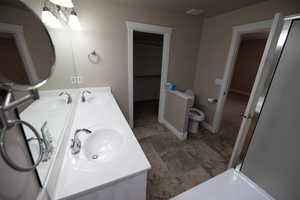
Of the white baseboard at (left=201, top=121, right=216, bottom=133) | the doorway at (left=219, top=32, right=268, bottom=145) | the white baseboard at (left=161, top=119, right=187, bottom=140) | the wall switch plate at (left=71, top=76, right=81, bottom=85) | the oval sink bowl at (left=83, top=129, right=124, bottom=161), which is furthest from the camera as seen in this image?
the doorway at (left=219, top=32, right=268, bottom=145)

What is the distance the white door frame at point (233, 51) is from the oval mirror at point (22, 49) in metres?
2.55

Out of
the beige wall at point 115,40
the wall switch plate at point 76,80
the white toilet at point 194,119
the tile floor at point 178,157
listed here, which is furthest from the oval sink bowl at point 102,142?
the white toilet at point 194,119

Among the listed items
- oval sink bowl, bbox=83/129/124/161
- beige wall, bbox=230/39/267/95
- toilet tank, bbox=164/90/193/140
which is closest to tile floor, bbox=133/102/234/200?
toilet tank, bbox=164/90/193/140

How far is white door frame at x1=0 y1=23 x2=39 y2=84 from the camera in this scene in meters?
0.53

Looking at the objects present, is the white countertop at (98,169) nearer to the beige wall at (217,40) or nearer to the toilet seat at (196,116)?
the toilet seat at (196,116)

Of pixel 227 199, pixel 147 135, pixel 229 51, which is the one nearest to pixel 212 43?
pixel 229 51

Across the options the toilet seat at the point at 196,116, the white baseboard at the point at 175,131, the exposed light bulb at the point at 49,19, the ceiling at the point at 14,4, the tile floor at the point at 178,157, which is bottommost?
the tile floor at the point at 178,157

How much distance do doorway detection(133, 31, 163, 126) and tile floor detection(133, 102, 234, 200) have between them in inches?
42.1

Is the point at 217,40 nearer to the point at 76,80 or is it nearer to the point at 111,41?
the point at 111,41

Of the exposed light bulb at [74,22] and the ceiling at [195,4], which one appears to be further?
the ceiling at [195,4]

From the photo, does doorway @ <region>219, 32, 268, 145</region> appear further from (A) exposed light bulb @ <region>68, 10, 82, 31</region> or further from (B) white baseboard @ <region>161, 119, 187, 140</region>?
(A) exposed light bulb @ <region>68, 10, 82, 31</region>

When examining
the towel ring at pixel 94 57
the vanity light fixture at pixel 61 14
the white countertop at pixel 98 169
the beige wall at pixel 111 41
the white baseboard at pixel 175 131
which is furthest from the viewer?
the white baseboard at pixel 175 131

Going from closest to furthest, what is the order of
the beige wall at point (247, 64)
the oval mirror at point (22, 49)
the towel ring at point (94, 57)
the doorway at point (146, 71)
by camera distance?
1. the oval mirror at point (22, 49)
2. the towel ring at point (94, 57)
3. the doorway at point (146, 71)
4. the beige wall at point (247, 64)

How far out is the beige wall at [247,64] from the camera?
17.2 feet
